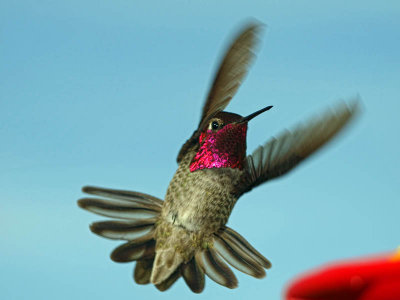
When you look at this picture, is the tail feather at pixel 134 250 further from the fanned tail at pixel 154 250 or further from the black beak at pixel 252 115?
the black beak at pixel 252 115

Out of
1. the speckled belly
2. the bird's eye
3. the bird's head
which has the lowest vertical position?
the speckled belly

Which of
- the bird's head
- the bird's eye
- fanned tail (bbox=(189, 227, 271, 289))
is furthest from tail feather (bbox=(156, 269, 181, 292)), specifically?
the bird's eye

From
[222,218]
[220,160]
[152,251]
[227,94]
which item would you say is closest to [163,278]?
[152,251]

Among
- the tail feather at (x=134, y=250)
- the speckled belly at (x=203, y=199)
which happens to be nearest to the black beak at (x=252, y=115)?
the speckled belly at (x=203, y=199)

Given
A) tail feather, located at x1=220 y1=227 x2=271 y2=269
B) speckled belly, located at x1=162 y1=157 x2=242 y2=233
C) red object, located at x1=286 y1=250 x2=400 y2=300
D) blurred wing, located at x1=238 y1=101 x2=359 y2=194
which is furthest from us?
tail feather, located at x1=220 y1=227 x2=271 y2=269

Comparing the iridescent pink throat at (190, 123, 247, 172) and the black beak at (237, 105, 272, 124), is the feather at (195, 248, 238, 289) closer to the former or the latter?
the iridescent pink throat at (190, 123, 247, 172)

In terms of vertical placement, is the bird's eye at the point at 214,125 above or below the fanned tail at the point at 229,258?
above
